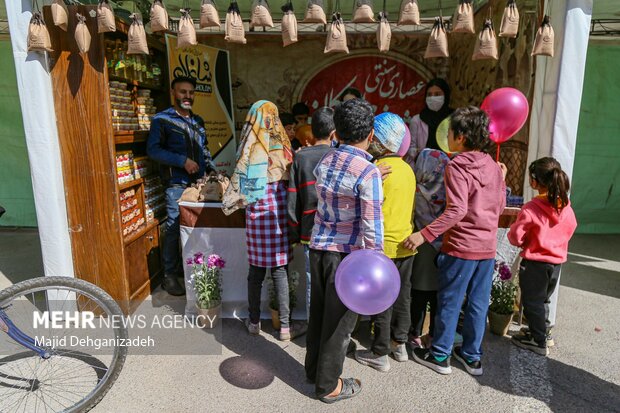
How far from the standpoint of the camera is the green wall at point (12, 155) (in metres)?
6.27

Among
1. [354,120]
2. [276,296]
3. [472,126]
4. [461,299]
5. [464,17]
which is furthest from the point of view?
[276,296]

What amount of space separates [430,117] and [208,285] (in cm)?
256

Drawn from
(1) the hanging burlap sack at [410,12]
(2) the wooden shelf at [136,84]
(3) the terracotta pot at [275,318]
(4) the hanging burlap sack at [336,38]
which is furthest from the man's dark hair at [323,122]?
(2) the wooden shelf at [136,84]

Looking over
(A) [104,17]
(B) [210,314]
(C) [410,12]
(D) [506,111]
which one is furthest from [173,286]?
(D) [506,111]

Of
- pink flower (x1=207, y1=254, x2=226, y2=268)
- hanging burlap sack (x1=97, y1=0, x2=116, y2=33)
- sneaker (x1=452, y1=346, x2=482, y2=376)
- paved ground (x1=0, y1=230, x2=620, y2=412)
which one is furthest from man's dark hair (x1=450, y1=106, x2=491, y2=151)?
hanging burlap sack (x1=97, y1=0, x2=116, y2=33)

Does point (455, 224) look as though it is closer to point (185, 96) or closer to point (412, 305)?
point (412, 305)

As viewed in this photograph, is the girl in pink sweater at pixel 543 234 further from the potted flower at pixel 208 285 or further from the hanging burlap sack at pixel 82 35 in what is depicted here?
the hanging burlap sack at pixel 82 35

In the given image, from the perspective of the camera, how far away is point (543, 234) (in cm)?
289

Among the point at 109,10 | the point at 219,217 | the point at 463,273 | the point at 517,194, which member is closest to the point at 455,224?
the point at 463,273

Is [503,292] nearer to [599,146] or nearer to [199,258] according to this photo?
[199,258]

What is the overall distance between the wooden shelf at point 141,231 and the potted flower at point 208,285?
2.09ft

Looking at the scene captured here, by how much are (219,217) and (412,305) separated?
1730 mm

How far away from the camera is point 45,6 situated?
3129 mm

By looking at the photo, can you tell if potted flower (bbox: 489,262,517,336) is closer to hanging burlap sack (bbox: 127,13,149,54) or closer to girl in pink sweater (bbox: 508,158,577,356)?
girl in pink sweater (bbox: 508,158,577,356)
